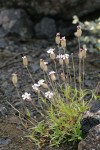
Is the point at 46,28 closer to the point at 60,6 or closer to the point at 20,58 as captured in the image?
the point at 60,6

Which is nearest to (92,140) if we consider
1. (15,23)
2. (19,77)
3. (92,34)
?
(19,77)

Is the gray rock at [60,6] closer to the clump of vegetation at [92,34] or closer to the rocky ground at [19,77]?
the clump of vegetation at [92,34]

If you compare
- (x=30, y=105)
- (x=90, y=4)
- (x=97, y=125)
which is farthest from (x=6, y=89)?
(x=90, y=4)

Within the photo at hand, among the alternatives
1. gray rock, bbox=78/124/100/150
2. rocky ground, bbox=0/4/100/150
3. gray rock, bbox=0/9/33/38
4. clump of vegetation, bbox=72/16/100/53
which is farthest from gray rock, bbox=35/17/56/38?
gray rock, bbox=78/124/100/150

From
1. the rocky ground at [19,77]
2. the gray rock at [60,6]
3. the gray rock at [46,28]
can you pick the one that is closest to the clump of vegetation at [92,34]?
the rocky ground at [19,77]

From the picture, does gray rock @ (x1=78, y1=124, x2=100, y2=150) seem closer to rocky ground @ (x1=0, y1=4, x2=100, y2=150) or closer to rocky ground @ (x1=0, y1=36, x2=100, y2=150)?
rocky ground @ (x1=0, y1=4, x2=100, y2=150)

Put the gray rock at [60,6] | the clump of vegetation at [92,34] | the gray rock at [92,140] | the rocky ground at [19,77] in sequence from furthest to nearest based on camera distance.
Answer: the gray rock at [60,6] < the clump of vegetation at [92,34] < the rocky ground at [19,77] < the gray rock at [92,140]

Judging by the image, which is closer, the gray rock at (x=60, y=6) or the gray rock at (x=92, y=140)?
the gray rock at (x=92, y=140)
